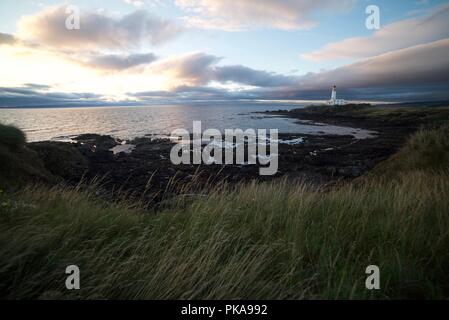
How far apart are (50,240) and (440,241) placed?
4.64m

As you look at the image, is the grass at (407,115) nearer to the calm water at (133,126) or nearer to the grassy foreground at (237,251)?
the calm water at (133,126)

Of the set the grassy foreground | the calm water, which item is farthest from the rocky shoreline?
the grassy foreground

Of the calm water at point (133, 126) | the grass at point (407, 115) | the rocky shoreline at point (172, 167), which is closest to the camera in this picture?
the rocky shoreline at point (172, 167)

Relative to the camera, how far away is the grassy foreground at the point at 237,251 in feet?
7.82

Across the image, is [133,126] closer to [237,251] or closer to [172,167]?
[172,167]

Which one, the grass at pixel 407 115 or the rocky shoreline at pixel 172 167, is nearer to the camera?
the rocky shoreline at pixel 172 167

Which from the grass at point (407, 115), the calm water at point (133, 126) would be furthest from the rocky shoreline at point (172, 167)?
the grass at point (407, 115)

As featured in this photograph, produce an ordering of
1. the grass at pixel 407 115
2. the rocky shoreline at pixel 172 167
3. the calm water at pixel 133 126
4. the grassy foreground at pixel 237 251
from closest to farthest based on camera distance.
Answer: the grassy foreground at pixel 237 251 → the rocky shoreline at pixel 172 167 → the calm water at pixel 133 126 → the grass at pixel 407 115

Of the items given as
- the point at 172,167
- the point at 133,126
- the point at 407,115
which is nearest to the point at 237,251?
the point at 172,167

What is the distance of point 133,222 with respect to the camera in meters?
4.00

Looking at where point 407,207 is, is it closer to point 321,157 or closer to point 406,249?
point 406,249

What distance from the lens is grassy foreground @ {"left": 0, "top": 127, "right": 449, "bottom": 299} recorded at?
2.38 m

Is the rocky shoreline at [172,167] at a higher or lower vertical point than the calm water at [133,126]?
lower
